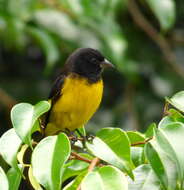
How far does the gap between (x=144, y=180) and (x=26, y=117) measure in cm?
50

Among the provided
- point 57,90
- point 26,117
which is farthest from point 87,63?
point 26,117

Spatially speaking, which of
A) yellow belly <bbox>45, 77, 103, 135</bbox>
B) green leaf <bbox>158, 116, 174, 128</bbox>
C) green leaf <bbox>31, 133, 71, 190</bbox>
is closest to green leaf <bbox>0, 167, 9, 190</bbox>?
green leaf <bbox>31, 133, 71, 190</bbox>

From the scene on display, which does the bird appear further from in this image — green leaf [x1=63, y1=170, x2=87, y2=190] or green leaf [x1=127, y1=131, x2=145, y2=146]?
green leaf [x1=63, y1=170, x2=87, y2=190]

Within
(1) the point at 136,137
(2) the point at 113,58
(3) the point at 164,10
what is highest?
(3) the point at 164,10

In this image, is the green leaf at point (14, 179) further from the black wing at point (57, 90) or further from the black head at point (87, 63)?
the black head at point (87, 63)

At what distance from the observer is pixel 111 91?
21.9 ft

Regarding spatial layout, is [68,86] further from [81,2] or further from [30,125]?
[30,125]

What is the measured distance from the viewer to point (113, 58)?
17.1 feet

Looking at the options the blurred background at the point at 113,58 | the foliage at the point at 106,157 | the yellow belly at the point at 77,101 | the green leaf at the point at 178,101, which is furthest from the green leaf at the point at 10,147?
the blurred background at the point at 113,58

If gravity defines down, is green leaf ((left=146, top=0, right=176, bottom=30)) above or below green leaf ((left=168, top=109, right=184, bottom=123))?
above

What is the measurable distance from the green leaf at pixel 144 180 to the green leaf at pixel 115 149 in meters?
0.15

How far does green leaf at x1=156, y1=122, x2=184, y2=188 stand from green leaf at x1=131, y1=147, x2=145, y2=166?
1.10ft

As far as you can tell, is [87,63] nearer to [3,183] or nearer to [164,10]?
[164,10]

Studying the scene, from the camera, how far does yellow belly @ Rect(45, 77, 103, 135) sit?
3.68 meters
